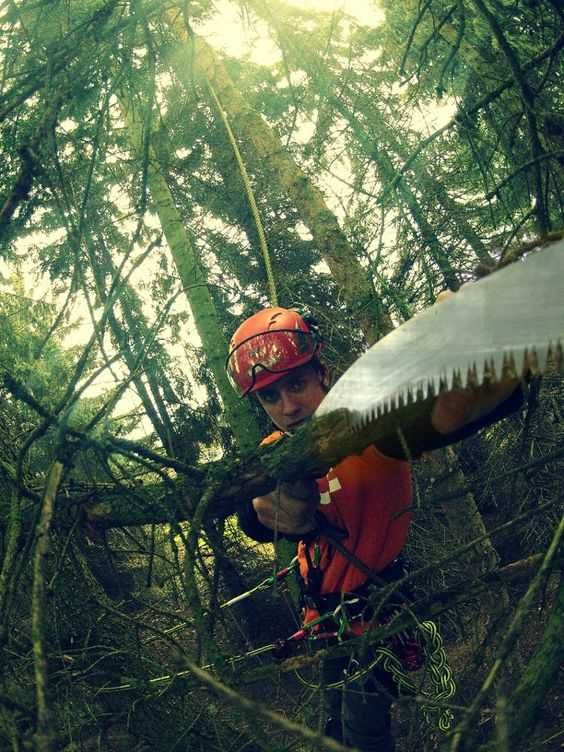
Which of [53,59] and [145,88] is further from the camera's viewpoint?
[145,88]

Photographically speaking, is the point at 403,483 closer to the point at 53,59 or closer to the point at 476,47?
the point at 53,59

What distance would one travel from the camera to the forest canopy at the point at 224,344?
1746 mm

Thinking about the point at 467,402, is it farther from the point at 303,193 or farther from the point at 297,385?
the point at 303,193

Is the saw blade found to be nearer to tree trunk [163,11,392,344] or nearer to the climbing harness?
the climbing harness

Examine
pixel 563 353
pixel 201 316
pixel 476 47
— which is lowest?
pixel 563 353

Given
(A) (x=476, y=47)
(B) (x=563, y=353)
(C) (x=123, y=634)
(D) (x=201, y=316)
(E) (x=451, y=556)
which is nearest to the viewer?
(B) (x=563, y=353)

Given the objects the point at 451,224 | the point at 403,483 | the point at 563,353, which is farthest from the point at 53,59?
the point at 451,224

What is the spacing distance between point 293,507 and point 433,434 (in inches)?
35.7

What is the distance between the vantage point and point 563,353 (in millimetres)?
1294

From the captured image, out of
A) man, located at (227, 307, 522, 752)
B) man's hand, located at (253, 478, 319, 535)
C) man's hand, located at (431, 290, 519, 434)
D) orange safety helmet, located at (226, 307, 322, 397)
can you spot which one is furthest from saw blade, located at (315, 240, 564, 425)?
orange safety helmet, located at (226, 307, 322, 397)

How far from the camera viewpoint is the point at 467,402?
1706 mm

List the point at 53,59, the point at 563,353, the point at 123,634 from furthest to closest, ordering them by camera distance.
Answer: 1. the point at 123,634
2. the point at 53,59
3. the point at 563,353

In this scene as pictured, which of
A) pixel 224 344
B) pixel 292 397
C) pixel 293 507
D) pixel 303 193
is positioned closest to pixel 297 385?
pixel 292 397

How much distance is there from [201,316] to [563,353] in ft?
18.2
